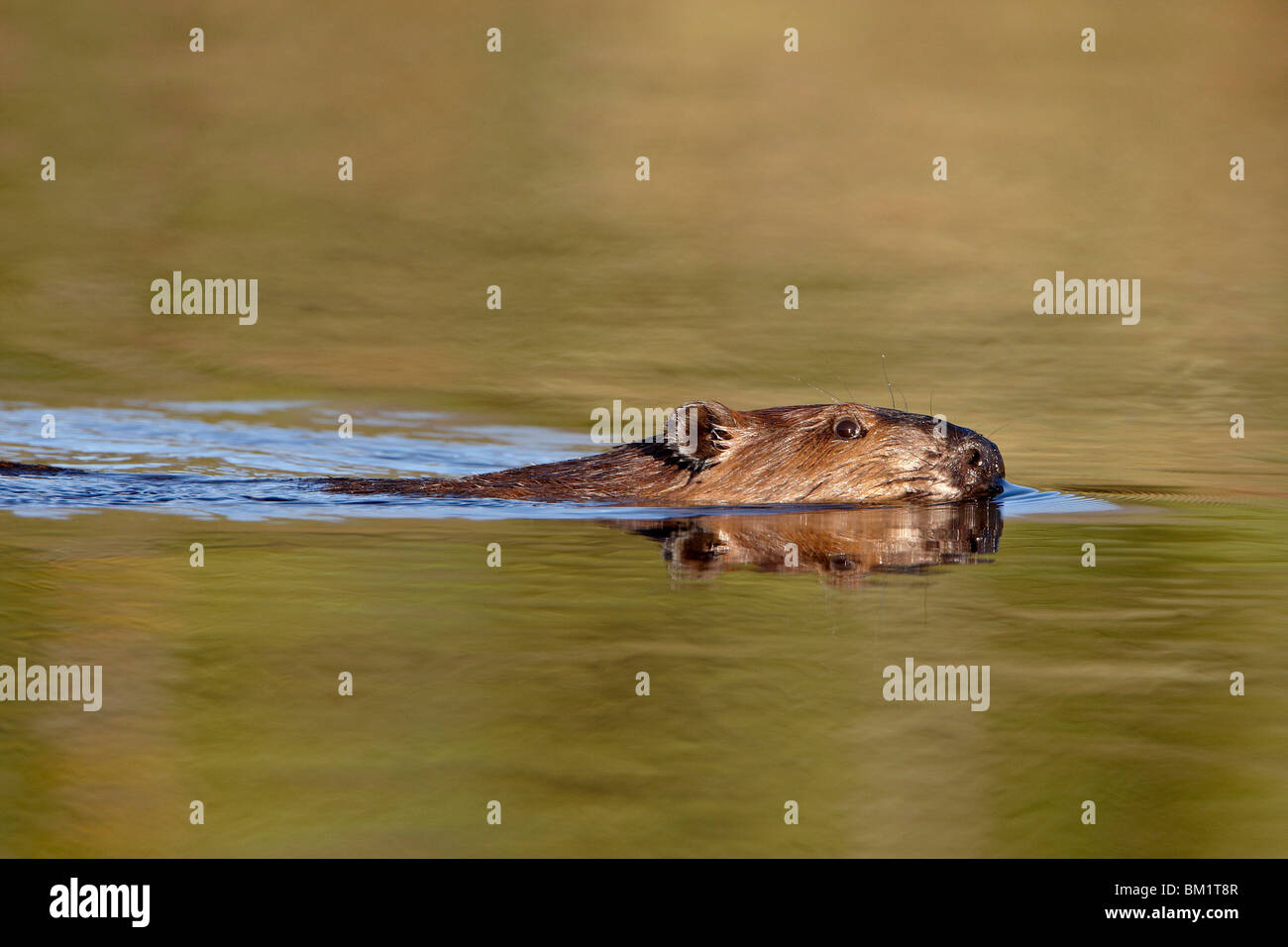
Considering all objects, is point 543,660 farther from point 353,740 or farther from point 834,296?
point 834,296

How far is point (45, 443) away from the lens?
12781 millimetres

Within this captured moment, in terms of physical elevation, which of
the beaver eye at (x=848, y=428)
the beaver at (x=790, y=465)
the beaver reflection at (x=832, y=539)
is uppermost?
the beaver eye at (x=848, y=428)

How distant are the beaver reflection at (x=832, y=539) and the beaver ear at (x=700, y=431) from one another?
573 millimetres

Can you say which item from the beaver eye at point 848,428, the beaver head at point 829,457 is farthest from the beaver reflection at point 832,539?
the beaver eye at point 848,428

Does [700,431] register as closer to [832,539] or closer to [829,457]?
[829,457]

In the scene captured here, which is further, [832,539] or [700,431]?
[700,431]

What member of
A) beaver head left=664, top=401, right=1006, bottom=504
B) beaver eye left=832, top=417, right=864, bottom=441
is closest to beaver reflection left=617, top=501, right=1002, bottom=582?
beaver head left=664, top=401, right=1006, bottom=504

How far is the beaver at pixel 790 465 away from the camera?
918 cm

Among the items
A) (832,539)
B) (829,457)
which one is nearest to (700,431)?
→ (829,457)

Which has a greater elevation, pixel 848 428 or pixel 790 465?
pixel 848 428

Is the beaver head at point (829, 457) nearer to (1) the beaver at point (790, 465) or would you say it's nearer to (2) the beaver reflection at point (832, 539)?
(1) the beaver at point (790, 465)

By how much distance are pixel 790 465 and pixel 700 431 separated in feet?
1.90

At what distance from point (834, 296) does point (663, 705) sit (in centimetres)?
1363

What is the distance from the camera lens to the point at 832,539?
26.2ft
